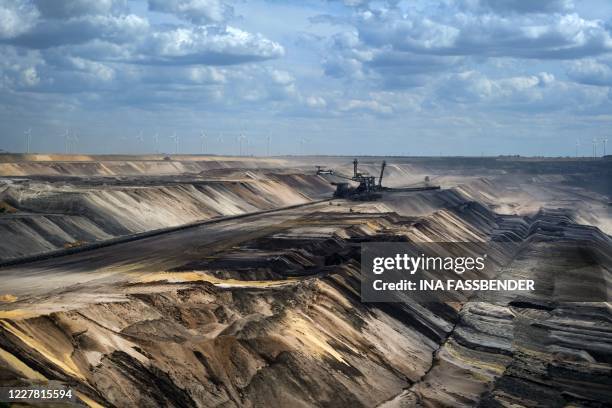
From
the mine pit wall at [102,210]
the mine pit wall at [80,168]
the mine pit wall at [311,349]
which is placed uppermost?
the mine pit wall at [80,168]

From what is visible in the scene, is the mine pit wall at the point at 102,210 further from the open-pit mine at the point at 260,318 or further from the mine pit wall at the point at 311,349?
the mine pit wall at the point at 311,349

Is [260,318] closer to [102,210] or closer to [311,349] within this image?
[311,349]

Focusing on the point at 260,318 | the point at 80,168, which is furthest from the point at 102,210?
the point at 80,168

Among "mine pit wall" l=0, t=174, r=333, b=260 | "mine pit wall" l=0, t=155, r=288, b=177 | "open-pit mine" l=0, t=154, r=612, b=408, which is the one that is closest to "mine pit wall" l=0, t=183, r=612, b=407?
"open-pit mine" l=0, t=154, r=612, b=408

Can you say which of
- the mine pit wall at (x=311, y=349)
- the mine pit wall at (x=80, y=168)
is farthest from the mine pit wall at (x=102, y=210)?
the mine pit wall at (x=80, y=168)

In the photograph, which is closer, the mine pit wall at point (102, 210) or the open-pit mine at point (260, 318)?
the open-pit mine at point (260, 318)

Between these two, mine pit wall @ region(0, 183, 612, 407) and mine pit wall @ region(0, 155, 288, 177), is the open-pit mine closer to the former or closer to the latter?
mine pit wall @ region(0, 183, 612, 407)

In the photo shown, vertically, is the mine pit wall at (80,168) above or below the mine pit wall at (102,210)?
above
